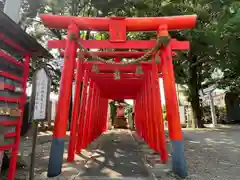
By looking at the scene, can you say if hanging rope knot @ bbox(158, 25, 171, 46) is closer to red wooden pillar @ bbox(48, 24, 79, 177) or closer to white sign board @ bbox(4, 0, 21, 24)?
red wooden pillar @ bbox(48, 24, 79, 177)

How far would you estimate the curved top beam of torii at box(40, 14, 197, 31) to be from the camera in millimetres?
4867

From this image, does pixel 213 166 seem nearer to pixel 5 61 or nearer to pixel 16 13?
pixel 5 61

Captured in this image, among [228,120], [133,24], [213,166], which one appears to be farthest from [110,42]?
[228,120]

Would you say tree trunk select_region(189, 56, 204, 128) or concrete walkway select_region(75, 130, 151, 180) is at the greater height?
tree trunk select_region(189, 56, 204, 128)

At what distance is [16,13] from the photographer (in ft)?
15.7

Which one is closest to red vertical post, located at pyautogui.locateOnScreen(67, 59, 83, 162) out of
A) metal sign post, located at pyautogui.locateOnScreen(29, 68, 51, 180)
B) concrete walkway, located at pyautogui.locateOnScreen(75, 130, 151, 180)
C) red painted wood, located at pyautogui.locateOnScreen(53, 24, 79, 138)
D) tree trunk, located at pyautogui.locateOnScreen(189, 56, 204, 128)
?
concrete walkway, located at pyautogui.locateOnScreen(75, 130, 151, 180)

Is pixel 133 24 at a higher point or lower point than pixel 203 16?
lower

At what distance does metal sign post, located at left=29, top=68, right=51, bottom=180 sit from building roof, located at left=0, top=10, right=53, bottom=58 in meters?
0.39

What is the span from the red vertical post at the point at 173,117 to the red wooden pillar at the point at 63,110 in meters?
2.12

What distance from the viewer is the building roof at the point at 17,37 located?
2994 mm

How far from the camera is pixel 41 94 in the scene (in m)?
3.79

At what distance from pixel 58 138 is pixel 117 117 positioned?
15412 mm

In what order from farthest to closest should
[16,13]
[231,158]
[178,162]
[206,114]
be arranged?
[206,114] → [231,158] → [16,13] → [178,162]

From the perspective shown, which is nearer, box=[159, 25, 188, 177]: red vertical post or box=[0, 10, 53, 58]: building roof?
box=[0, 10, 53, 58]: building roof
